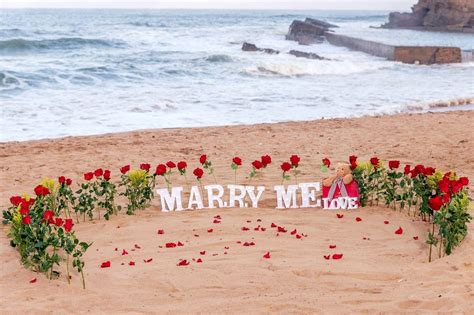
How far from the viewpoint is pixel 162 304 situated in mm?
4523

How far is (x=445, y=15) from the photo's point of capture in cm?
5706

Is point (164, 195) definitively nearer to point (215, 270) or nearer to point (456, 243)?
point (215, 270)

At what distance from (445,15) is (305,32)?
13.5 meters

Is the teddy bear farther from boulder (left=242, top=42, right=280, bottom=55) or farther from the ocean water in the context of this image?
boulder (left=242, top=42, right=280, bottom=55)

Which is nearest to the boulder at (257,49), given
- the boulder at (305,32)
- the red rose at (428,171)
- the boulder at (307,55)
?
the boulder at (307,55)

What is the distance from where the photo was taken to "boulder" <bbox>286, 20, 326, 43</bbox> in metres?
51.0

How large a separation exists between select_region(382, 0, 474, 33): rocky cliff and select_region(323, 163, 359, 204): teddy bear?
5226 cm

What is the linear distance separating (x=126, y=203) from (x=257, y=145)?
4.05 metres

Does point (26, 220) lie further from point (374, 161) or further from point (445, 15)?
A: point (445, 15)

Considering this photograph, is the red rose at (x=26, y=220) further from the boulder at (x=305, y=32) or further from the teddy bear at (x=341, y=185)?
the boulder at (x=305, y=32)

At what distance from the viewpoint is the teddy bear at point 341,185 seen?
678 centimetres

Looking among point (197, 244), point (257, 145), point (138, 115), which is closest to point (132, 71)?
point (138, 115)

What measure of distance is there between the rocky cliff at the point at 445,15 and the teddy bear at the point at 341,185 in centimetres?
5226

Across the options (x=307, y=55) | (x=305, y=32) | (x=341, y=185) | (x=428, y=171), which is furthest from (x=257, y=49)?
(x=428, y=171)
